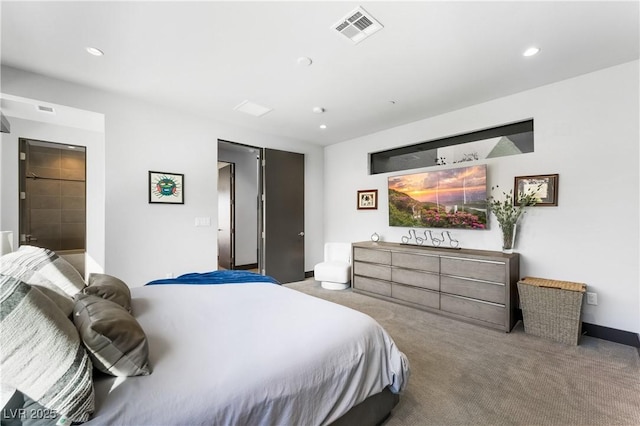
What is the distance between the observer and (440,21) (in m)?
2.12

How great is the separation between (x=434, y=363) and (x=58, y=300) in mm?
2651

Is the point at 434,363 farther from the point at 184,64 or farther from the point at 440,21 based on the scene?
the point at 184,64

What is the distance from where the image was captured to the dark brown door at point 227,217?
243 inches

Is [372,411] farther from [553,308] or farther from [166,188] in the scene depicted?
[166,188]

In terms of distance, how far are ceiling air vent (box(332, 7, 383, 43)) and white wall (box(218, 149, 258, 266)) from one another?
4.33 metres

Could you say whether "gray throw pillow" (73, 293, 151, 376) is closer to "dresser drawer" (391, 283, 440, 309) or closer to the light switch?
the light switch

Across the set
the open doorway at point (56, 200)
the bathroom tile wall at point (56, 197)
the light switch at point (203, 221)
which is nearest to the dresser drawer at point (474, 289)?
the light switch at point (203, 221)

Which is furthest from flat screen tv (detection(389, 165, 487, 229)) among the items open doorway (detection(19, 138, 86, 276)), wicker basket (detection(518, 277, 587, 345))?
open doorway (detection(19, 138, 86, 276))

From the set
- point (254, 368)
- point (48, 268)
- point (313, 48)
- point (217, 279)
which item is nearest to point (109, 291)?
point (48, 268)

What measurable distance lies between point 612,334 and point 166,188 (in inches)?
213

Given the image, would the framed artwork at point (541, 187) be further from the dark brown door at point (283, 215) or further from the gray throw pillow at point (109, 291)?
the gray throw pillow at point (109, 291)

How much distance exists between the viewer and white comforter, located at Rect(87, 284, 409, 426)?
101 centimetres

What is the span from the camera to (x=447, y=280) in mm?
3490

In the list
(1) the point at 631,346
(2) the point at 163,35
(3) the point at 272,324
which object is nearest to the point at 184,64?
(2) the point at 163,35
